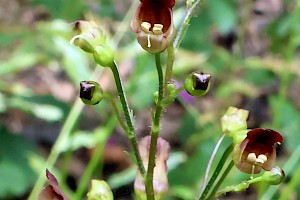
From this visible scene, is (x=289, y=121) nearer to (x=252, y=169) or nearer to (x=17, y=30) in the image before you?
(x=17, y=30)

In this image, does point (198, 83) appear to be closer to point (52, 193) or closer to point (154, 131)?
point (154, 131)

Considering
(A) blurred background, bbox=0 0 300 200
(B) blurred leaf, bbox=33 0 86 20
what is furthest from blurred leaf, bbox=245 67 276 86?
(B) blurred leaf, bbox=33 0 86 20

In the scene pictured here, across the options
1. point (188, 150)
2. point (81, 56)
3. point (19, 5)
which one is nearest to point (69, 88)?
point (19, 5)

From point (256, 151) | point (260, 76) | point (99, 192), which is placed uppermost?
point (256, 151)

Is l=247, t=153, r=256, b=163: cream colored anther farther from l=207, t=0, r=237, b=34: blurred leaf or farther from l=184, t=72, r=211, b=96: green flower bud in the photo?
l=207, t=0, r=237, b=34: blurred leaf

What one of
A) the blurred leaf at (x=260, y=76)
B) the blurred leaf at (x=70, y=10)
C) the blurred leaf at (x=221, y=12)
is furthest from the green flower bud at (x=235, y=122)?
the blurred leaf at (x=260, y=76)

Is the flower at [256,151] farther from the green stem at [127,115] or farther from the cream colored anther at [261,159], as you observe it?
the green stem at [127,115]

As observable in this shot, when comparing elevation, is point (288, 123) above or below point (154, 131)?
below

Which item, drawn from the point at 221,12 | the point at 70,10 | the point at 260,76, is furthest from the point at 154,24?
the point at 260,76
